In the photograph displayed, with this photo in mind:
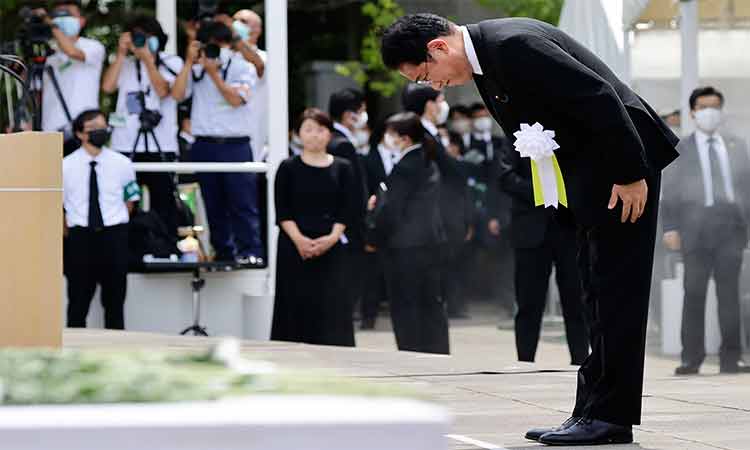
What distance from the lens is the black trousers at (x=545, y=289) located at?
417 inches

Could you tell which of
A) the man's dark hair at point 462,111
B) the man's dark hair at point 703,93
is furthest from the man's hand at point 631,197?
the man's dark hair at point 462,111

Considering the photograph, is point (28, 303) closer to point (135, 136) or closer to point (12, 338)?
point (12, 338)

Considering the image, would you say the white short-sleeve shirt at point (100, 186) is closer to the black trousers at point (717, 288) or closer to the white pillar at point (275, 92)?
the white pillar at point (275, 92)

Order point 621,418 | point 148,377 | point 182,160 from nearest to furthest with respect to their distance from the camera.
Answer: point 148,377, point 621,418, point 182,160

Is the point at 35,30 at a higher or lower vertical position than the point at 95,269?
higher

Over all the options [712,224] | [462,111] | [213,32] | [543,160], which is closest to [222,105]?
[213,32]

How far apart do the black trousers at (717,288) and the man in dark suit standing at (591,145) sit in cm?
577

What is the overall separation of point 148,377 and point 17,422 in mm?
326

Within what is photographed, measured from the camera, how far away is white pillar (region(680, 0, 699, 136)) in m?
12.6

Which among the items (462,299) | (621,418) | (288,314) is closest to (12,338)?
(621,418)

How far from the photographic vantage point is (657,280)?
12812 millimetres

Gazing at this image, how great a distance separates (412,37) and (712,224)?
647cm

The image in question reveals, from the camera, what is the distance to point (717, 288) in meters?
11.9

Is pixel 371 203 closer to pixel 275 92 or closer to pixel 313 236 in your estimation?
pixel 313 236
